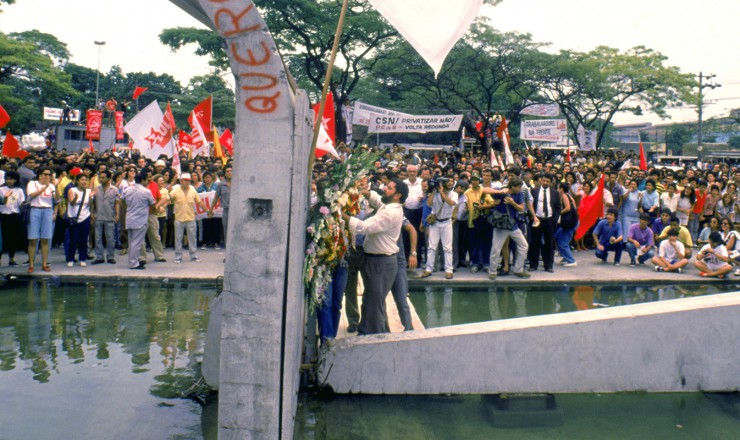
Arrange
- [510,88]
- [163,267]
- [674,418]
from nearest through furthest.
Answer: [674,418], [163,267], [510,88]

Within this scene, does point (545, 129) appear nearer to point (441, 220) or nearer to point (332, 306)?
point (441, 220)

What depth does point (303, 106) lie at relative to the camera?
4.31 meters

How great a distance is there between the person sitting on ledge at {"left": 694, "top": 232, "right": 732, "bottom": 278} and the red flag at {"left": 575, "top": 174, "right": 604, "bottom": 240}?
2.14 meters

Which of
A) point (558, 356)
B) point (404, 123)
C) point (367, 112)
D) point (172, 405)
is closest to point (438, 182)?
point (558, 356)

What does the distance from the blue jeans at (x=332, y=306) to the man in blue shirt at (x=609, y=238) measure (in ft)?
25.1

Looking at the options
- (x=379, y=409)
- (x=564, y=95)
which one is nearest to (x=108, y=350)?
(x=379, y=409)

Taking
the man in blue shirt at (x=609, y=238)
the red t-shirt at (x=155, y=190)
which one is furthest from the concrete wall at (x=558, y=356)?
the red t-shirt at (x=155, y=190)

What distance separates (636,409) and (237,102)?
4.24 metres

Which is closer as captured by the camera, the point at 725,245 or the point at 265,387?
the point at 265,387

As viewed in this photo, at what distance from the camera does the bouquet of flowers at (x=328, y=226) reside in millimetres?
5402

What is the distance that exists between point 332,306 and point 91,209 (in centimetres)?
732

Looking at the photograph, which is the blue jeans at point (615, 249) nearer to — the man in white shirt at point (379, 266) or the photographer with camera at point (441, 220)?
the photographer with camera at point (441, 220)

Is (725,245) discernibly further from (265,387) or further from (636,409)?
(265,387)

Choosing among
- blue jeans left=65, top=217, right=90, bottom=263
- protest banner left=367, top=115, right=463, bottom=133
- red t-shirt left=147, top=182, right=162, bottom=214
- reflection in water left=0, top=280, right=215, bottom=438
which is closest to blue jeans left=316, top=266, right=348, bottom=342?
reflection in water left=0, top=280, right=215, bottom=438
